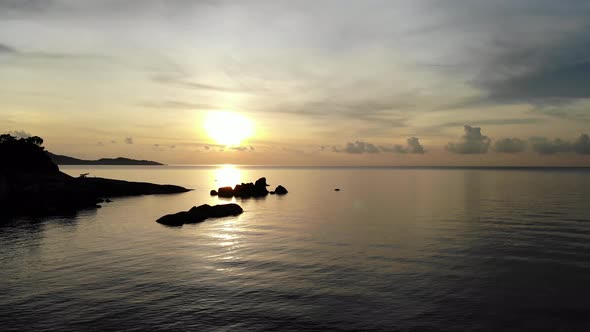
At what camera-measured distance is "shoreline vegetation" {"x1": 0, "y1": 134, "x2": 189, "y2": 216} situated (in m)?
66.6

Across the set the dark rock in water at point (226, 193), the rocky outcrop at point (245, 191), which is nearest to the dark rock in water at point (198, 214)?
the dark rock in water at point (226, 193)

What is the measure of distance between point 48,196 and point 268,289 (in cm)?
6668

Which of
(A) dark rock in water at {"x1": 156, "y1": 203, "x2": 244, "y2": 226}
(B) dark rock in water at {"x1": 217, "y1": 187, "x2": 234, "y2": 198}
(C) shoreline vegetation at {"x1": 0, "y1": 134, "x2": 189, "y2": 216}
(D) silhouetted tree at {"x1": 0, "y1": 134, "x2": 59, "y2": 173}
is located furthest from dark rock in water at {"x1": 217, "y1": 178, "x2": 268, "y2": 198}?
(D) silhouetted tree at {"x1": 0, "y1": 134, "x2": 59, "y2": 173}

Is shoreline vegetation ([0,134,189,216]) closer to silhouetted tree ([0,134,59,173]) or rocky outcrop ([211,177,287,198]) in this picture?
silhouetted tree ([0,134,59,173])

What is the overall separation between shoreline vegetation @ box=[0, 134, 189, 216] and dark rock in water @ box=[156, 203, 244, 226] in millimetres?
26057

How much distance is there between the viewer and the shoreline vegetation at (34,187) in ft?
219

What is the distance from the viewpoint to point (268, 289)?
23.4 metres

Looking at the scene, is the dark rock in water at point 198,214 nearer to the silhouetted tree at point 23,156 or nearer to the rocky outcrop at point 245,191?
the rocky outcrop at point 245,191

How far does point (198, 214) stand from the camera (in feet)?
182

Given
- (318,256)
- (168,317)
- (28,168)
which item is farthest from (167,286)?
→ (28,168)

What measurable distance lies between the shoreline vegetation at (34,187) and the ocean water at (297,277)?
20.6 metres

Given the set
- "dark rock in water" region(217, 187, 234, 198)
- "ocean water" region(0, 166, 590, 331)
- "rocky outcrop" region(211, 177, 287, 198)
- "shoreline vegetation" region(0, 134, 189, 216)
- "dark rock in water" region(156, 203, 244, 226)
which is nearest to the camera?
"ocean water" region(0, 166, 590, 331)

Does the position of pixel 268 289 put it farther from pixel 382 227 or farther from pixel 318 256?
pixel 382 227

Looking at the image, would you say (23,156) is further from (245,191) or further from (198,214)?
(198,214)
